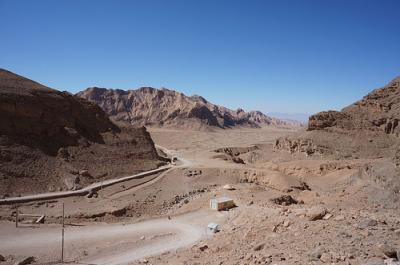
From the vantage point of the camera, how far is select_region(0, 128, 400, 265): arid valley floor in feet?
39.3

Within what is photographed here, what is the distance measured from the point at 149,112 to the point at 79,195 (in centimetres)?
10032

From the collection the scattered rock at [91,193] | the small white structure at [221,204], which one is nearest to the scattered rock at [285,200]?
the small white structure at [221,204]

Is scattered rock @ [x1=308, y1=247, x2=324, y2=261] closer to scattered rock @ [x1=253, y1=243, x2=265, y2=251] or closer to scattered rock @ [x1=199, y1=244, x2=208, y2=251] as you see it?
scattered rock @ [x1=253, y1=243, x2=265, y2=251]

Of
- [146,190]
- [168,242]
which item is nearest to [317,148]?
[146,190]

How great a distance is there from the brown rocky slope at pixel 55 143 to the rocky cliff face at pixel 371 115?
83.3 feet

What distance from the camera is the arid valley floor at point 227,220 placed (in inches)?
472

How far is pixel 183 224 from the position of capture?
2381 centimetres

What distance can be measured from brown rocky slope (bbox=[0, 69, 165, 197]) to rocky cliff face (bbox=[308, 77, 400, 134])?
25.4 meters

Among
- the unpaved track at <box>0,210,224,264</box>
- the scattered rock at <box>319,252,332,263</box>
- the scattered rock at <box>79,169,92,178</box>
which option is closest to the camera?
the scattered rock at <box>319,252,332,263</box>

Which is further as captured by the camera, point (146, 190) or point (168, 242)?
point (146, 190)

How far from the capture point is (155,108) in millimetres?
130875

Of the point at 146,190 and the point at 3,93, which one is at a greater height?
the point at 3,93

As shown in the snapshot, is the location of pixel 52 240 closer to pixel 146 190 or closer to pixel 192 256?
pixel 192 256

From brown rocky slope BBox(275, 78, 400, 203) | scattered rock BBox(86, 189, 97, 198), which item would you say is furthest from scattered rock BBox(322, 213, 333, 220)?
brown rocky slope BBox(275, 78, 400, 203)
